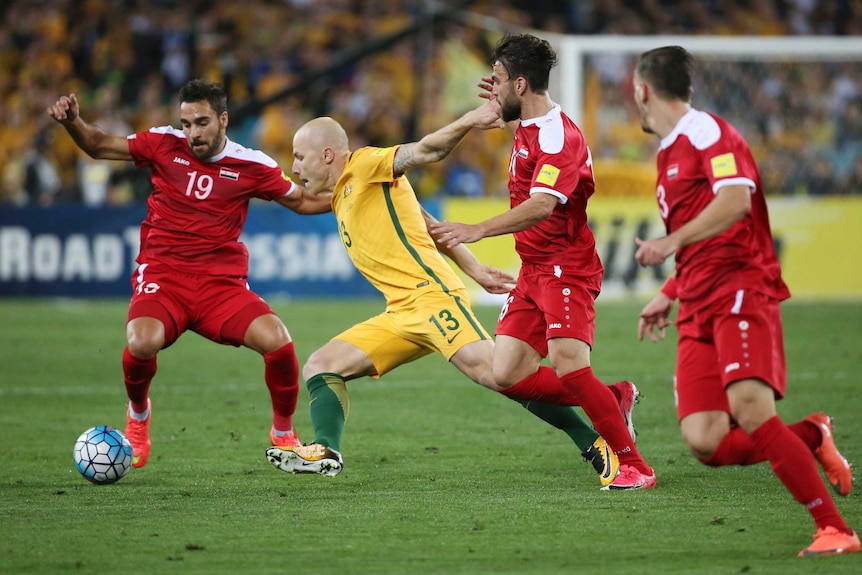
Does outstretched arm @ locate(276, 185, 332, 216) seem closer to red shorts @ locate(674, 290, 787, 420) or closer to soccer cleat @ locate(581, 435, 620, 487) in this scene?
soccer cleat @ locate(581, 435, 620, 487)

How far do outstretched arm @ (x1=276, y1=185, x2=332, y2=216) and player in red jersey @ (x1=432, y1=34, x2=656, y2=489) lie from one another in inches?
54.7

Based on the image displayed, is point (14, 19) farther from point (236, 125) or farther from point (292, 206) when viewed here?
point (292, 206)

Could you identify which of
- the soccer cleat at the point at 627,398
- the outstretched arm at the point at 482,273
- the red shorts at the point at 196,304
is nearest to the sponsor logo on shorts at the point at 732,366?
the soccer cleat at the point at 627,398

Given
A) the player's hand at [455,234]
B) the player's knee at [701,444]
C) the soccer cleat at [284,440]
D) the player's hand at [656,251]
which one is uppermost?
the player's hand at [656,251]

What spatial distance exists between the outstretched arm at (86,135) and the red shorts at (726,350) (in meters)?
3.85

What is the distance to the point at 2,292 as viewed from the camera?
18.6 meters

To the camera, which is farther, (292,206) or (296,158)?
(292,206)

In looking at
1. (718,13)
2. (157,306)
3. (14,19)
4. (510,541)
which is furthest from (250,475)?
(718,13)

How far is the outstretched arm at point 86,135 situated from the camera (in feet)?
24.1

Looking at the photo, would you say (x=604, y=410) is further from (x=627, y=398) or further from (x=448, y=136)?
(x=448, y=136)

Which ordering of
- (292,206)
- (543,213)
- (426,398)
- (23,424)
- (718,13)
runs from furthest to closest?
(718,13)
(426,398)
(23,424)
(292,206)
(543,213)

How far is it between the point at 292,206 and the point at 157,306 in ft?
3.47

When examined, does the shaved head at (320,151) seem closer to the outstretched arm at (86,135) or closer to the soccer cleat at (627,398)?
the outstretched arm at (86,135)

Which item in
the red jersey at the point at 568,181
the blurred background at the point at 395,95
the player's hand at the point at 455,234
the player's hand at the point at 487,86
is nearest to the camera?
the player's hand at the point at 455,234
